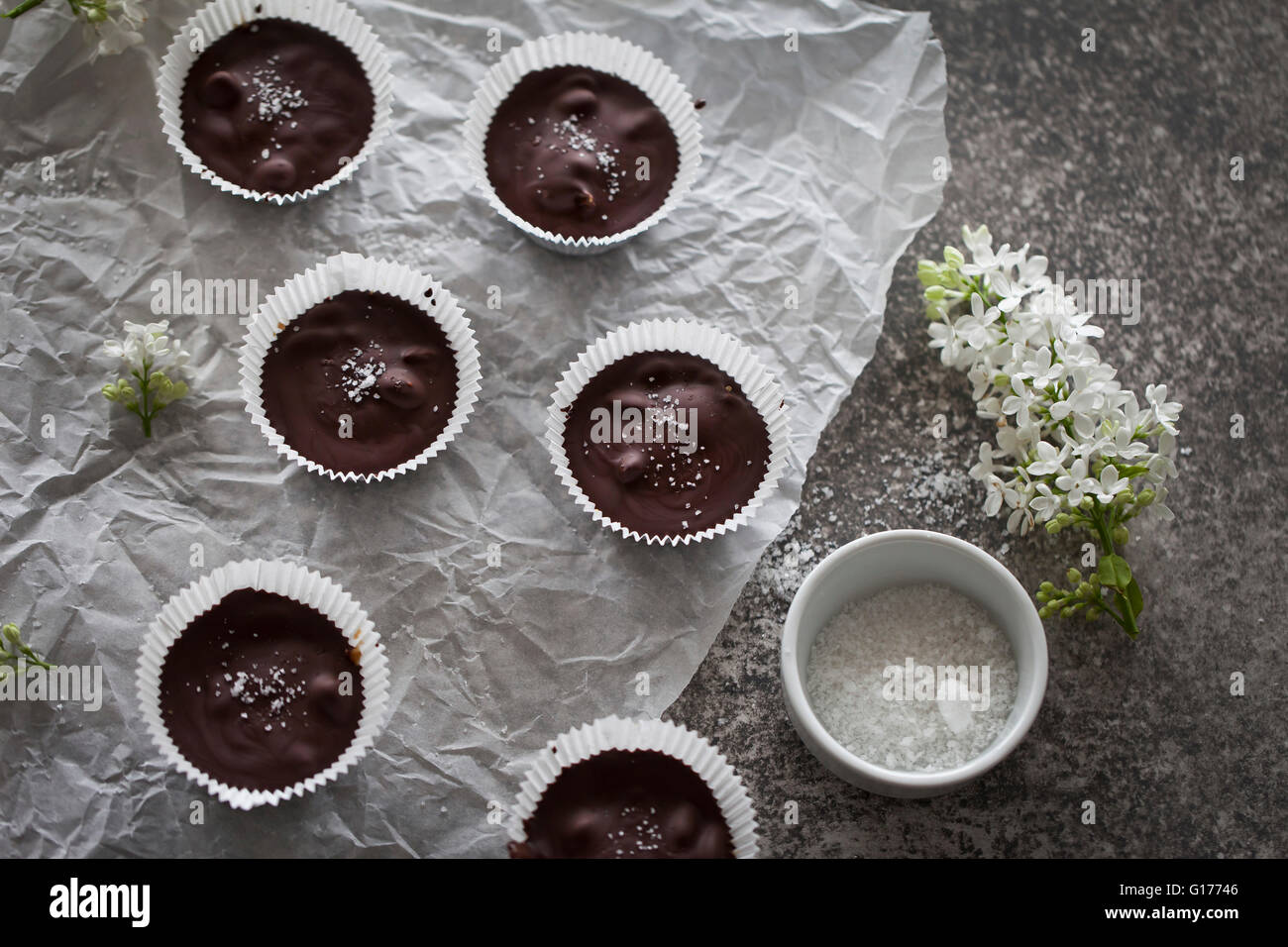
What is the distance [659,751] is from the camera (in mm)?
2766

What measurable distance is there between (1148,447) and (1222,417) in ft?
0.83

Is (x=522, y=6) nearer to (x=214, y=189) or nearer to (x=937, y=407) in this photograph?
(x=214, y=189)

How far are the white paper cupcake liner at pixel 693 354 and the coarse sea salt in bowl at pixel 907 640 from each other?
0.97 ft

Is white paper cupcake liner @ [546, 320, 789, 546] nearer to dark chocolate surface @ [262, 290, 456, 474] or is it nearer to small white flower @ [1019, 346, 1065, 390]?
dark chocolate surface @ [262, 290, 456, 474]

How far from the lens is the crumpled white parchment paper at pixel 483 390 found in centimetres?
283

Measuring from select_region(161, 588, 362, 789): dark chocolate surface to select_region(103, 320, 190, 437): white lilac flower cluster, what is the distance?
1.67 feet

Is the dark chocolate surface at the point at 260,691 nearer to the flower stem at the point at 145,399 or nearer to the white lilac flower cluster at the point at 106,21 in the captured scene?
the flower stem at the point at 145,399

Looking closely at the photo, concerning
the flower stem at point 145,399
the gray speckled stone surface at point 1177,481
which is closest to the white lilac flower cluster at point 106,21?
the flower stem at point 145,399

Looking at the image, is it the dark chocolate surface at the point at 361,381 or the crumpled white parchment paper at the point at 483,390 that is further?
the dark chocolate surface at the point at 361,381

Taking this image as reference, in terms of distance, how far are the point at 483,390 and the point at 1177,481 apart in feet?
5.78

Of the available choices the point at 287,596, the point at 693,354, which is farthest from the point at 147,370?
the point at 693,354

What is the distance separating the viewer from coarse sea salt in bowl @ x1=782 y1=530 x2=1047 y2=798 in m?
2.67
